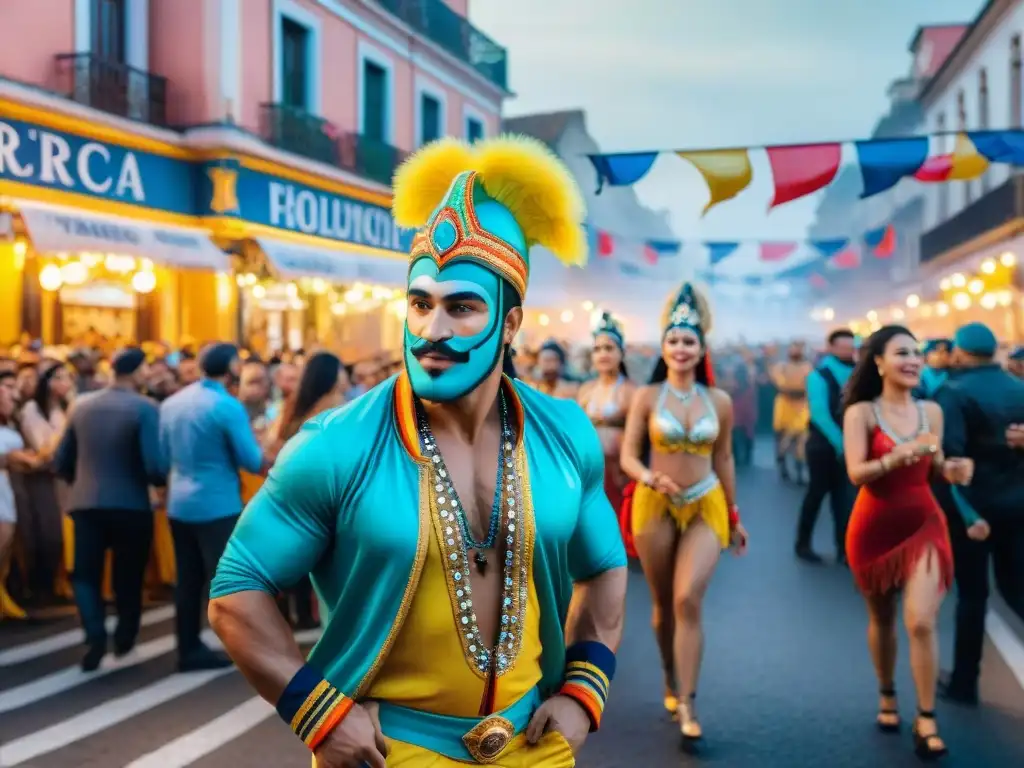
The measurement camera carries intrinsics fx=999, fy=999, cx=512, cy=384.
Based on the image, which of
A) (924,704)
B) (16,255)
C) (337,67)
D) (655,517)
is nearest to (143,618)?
(655,517)

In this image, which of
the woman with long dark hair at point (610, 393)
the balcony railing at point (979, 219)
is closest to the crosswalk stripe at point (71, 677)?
the woman with long dark hair at point (610, 393)

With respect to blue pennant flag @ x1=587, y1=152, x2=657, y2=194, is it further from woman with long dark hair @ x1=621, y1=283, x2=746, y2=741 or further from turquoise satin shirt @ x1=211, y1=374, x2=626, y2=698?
turquoise satin shirt @ x1=211, y1=374, x2=626, y2=698

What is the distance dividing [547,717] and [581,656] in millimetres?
183

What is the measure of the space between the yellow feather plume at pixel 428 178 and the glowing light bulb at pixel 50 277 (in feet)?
42.4

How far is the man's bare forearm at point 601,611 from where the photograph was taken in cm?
248

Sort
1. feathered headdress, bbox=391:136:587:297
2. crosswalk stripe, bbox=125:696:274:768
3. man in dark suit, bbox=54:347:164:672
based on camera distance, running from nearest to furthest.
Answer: feathered headdress, bbox=391:136:587:297, crosswalk stripe, bbox=125:696:274:768, man in dark suit, bbox=54:347:164:672

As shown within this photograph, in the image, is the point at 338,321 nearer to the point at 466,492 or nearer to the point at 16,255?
the point at 16,255

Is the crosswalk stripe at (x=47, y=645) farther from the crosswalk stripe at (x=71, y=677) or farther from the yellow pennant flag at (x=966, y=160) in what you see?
the yellow pennant flag at (x=966, y=160)

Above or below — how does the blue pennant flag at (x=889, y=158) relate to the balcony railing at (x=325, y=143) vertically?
below

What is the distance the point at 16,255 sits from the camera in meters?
14.1

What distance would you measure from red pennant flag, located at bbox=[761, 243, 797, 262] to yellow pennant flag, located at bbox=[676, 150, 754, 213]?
15442mm

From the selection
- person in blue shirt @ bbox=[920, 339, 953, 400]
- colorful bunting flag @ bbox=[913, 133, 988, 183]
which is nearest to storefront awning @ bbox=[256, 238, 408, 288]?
person in blue shirt @ bbox=[920, 339, 953, 400]

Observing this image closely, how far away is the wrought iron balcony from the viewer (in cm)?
1809

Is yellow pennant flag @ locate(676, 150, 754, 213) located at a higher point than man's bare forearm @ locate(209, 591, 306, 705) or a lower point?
higher
